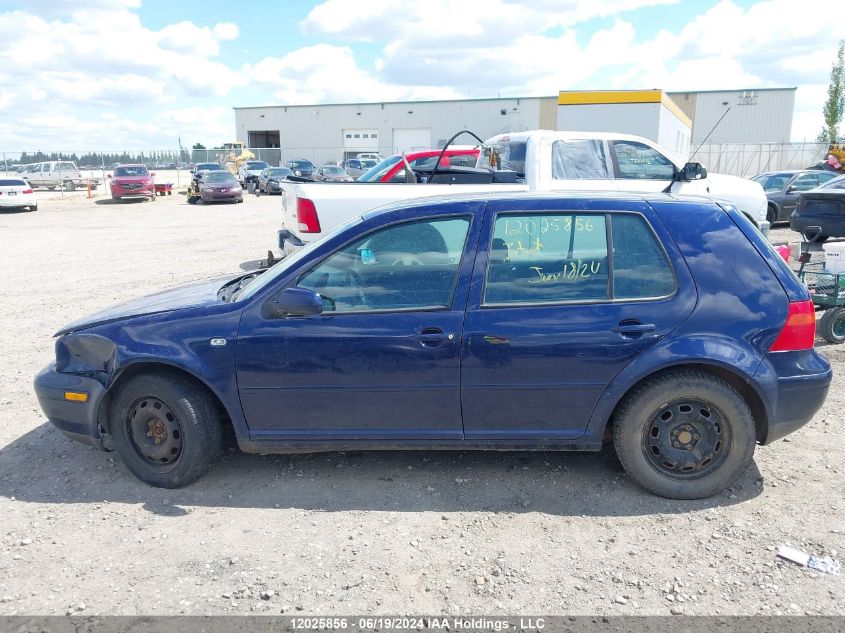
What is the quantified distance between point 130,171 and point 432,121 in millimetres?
30652

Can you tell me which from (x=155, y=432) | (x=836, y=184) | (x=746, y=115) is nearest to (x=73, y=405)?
(x=155, y=432)

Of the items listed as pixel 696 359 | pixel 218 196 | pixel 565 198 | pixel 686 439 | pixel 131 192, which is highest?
pixel 565 198

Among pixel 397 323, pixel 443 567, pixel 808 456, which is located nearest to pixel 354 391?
pixel 397 323

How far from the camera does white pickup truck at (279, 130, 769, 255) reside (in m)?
7.80

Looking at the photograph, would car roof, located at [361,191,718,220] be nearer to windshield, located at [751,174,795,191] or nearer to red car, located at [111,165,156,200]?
windshield, located at [751,174,795,191]

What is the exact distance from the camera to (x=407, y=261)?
3.82 metres

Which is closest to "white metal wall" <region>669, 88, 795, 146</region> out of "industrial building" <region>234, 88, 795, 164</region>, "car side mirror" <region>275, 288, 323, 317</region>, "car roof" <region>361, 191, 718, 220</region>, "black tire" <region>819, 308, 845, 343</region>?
"industrial building" <region>234, 88, 795, 164</region>

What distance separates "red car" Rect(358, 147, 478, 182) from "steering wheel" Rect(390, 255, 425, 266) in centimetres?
654

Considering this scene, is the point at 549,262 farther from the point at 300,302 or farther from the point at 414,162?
the point at 414,162

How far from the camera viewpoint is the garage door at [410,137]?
186 ft

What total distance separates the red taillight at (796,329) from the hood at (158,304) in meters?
3.18

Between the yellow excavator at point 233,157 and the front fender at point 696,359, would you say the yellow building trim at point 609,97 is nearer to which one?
the front fender at point 696,359

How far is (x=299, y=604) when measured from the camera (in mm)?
2980

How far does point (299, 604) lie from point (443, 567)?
695 millimetres
